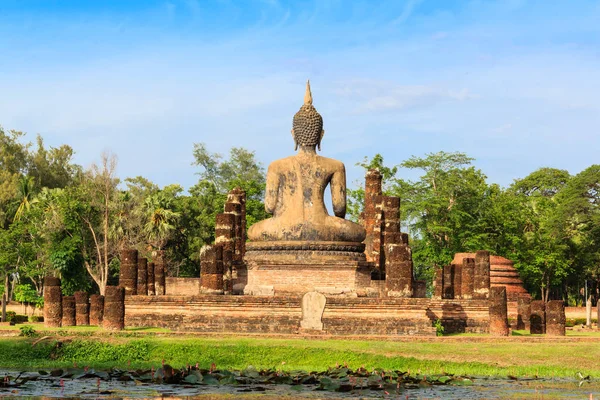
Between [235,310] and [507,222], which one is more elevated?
[507,222]

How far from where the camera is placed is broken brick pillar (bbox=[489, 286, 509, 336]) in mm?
25641

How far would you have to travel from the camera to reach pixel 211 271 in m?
26.7

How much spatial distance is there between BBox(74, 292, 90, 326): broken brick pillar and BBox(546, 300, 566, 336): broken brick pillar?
1304 cm

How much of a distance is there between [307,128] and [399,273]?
4912 mm

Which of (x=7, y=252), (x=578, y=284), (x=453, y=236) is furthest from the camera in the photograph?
(x=578, y=284)

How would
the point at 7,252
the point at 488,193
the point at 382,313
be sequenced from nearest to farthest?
the point at 382,313 → the point at 7,252 → the point at 488,193

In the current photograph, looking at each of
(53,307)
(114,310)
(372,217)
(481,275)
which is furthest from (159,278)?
(481,275)

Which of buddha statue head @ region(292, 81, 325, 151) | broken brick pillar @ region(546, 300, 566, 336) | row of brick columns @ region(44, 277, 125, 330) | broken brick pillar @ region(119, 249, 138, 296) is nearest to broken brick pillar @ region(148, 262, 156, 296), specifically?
row of brick columns @ region(44, 277, 125, 330)

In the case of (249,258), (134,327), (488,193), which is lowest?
(134,327)

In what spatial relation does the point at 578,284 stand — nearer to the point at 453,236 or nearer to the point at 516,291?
the point at 453,236

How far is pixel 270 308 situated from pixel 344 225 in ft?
11.2

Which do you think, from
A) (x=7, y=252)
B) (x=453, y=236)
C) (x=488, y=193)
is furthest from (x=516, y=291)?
(x=7, y=252)

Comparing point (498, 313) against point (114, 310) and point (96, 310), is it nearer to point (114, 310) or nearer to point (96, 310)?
point (114, 310)

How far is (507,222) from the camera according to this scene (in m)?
50.4
